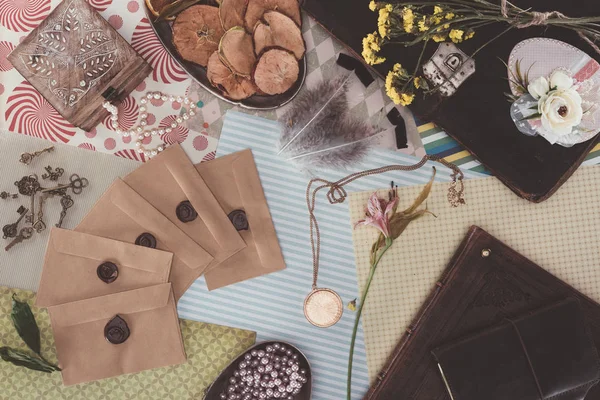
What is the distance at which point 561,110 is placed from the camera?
2.14m

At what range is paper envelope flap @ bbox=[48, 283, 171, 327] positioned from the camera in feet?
7.47

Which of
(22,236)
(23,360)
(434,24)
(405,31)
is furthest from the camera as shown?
(22,236)

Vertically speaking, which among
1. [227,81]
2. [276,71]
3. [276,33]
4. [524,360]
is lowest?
[524,360]

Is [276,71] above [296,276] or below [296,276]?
above

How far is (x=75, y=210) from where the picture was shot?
240 centimetres

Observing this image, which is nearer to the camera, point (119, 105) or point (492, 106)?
point (492, 106)

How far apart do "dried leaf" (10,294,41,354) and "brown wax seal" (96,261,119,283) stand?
0.40 metres

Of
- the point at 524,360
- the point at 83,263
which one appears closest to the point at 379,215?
the point at 524,360

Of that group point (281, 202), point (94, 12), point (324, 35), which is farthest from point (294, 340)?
point (94, 12)

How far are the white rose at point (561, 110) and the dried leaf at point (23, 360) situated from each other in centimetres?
262

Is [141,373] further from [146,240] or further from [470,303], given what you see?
[470,303]

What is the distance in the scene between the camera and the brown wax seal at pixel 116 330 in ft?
7.54

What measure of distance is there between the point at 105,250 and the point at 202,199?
0.53 meters

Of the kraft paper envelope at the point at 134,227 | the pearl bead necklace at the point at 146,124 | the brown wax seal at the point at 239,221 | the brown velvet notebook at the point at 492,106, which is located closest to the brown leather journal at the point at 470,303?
the brown velvet notebook at the point at 492,106
